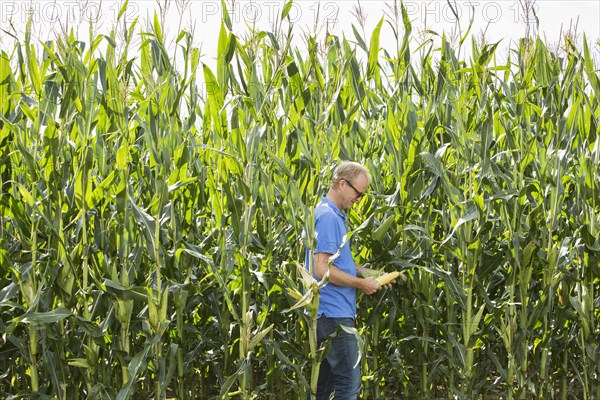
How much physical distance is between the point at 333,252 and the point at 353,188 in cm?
36

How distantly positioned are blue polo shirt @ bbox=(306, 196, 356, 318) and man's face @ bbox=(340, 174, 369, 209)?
11cm

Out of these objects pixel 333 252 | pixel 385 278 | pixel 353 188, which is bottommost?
pixel 385 278

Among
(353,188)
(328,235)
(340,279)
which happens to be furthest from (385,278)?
(353,188)

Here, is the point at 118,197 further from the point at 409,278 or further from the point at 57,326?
the point at 409,278

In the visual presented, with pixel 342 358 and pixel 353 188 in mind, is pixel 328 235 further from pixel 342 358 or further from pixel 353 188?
pixel 342 358

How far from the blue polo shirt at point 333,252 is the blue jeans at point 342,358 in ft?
0.17

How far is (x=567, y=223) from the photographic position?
4.94m

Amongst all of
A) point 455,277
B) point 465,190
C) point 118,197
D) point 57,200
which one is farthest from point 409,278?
point 57,200

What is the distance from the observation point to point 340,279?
13.5ft

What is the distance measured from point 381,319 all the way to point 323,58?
1685 mm

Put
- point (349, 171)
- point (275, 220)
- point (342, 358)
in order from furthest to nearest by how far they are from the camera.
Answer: point (275, 220) < point (342, 358) < point (349, 171)

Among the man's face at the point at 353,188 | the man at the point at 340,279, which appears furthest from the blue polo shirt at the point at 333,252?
the man's face at the point at 353,188

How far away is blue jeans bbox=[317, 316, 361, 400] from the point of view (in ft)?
13.8

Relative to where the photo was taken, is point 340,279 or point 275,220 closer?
point 340,279
